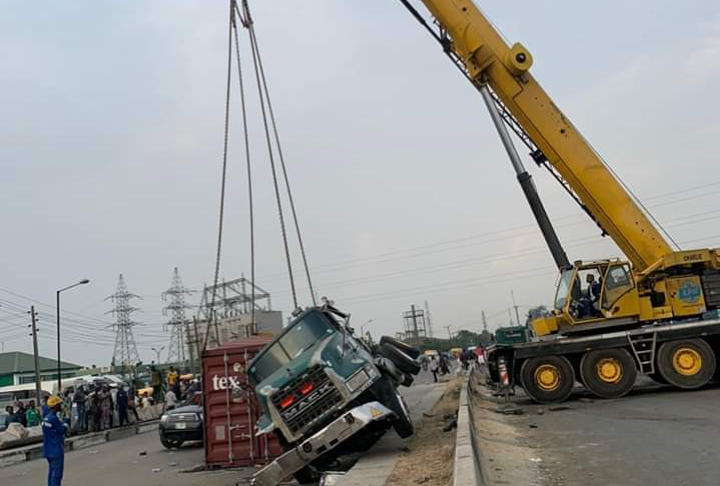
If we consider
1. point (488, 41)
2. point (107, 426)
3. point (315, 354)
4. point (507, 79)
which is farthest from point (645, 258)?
point (107, 426)

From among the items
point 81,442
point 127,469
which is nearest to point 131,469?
point 127,469

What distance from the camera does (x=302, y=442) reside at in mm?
8641

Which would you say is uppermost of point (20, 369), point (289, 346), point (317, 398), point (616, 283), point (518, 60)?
point (518, 60)

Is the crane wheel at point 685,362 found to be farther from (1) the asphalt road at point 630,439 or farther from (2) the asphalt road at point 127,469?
(2) the asphalt road at point 127,469

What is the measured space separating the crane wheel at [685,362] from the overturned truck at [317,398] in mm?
7951

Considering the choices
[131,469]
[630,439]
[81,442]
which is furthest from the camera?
[81,442]

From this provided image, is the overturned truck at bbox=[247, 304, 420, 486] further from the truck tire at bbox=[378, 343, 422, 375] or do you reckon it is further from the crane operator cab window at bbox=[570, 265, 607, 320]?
the crane operator cab window at bbox=[570, 265, 607, 320]

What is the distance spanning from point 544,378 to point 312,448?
8.67m

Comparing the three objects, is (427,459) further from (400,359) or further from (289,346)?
(400,359)

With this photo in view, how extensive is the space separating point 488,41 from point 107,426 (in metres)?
18.8

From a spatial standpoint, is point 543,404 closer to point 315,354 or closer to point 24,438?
point 315,354

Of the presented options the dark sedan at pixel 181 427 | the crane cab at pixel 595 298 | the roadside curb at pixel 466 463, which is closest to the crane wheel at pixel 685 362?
the crane cab at pixel 595 298

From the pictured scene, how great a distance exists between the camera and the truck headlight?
350 inches

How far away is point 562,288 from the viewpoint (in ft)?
51.8
